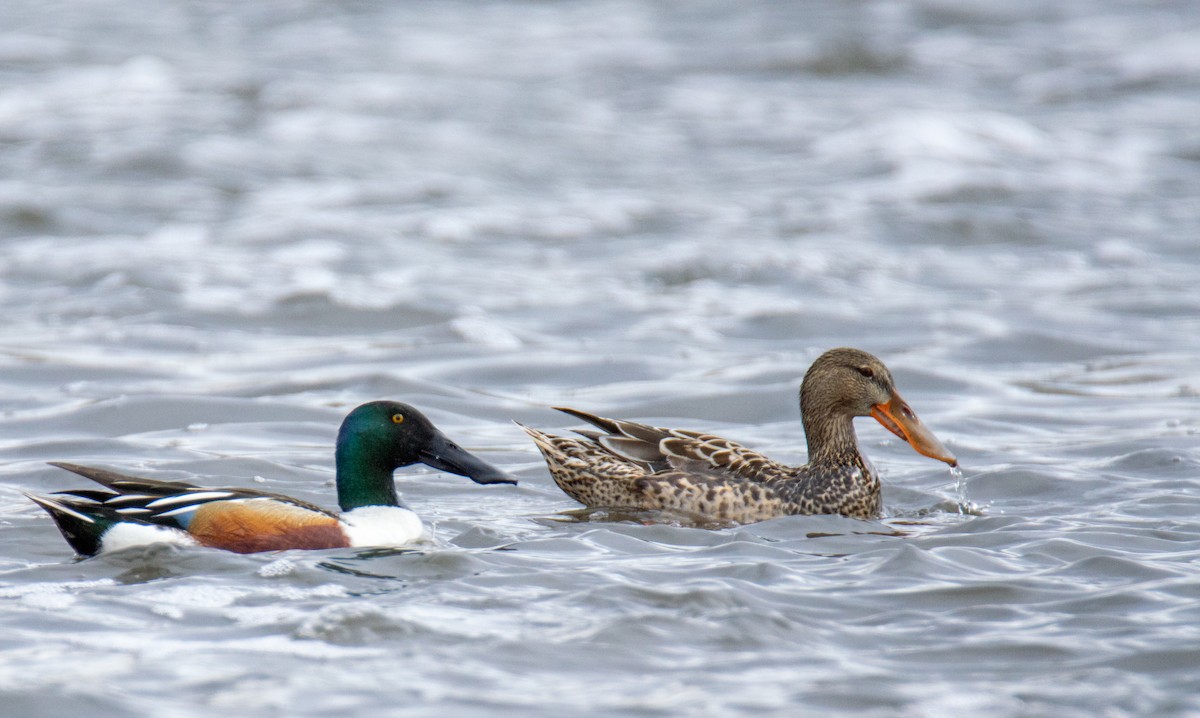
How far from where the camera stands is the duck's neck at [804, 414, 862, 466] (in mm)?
8526

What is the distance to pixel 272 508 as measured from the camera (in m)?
6.89

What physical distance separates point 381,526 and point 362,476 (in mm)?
284

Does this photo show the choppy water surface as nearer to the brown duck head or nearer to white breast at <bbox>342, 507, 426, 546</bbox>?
white breast at <bbox>342, 507, 426, 546</bbox>

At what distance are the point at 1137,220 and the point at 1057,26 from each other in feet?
28.0

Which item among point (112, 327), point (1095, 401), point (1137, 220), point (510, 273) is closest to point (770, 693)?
point (1095, 401)

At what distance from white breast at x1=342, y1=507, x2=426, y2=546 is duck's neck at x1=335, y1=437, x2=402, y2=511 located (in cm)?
6

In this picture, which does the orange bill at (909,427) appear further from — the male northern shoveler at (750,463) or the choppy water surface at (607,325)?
the choppy water surface at (607,325)

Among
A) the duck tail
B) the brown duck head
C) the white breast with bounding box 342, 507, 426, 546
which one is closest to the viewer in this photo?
the duck tail

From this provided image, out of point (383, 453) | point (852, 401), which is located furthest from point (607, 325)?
point (383, 453)

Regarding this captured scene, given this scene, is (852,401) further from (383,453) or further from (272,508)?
(272,508)

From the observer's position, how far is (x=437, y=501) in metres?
8.56

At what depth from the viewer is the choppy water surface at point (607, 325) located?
5.65 m

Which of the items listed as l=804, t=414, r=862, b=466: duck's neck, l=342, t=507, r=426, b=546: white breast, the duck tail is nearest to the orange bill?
l=804, t=414, r=862, b=466: duck's neck

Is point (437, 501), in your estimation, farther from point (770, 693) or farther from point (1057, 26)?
point (1057, 26)
